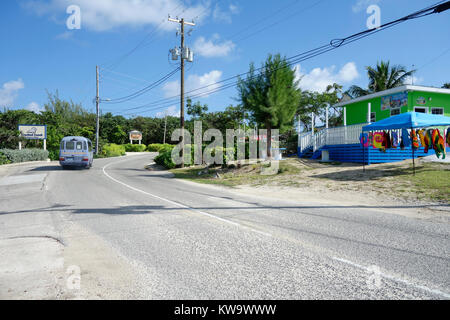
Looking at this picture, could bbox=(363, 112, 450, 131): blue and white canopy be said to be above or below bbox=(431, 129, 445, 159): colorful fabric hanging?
above

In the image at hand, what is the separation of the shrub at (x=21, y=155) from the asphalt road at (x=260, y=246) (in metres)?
24.7

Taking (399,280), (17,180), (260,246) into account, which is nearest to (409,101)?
(260,246)

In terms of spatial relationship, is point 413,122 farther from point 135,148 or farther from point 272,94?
point 135,148

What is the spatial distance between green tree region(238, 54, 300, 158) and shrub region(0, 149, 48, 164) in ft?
81.1

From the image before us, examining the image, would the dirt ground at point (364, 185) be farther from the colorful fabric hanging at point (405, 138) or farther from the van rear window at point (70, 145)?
the van rear window at point (70, 145)

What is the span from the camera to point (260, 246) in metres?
5.02

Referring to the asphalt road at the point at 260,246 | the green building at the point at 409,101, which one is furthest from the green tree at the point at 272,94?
the asphalt road at the point at 260,246

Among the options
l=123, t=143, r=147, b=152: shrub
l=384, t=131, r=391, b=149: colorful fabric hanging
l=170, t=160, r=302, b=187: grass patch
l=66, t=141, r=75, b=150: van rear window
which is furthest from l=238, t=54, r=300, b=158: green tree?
l=123, t=143, r=147, b=152: shrub

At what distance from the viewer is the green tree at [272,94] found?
18.9m

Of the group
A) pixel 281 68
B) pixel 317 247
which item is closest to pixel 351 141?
pixel 281 68

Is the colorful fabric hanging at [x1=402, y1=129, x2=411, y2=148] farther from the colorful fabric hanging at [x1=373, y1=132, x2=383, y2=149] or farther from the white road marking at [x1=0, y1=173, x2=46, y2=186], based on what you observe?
the white road marking at [x1=0, y1=173, x2=46, y2=186]

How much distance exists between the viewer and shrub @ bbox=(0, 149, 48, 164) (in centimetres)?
2938
